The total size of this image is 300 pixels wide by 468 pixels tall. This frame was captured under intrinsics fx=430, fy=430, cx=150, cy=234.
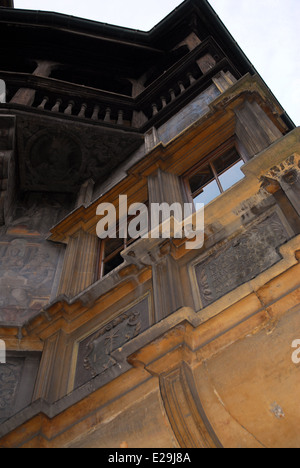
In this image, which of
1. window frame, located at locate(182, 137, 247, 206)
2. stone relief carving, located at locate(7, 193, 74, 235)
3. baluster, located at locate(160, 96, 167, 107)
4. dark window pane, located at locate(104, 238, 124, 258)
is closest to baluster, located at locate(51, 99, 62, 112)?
stone relief carving, located at locate(7, 193, 74, 235)

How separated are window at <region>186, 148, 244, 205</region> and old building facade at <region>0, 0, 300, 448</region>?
0.02m

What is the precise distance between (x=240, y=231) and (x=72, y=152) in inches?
197

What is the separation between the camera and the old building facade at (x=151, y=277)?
9.57ft

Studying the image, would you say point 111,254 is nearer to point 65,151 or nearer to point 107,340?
point 107,340

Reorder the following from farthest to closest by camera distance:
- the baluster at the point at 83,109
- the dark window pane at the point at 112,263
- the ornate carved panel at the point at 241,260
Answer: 1. the baluster at the point at 83,109
2. the dark window pane at the point at 112,263
3. the ornate carved panel at the point at 241,260

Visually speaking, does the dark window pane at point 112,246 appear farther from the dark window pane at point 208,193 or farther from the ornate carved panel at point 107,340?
the ornate carved panel at point 107,340

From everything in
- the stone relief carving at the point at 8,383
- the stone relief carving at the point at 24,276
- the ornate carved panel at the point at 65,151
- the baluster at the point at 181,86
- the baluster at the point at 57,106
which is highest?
the baluster at the point at 181,86

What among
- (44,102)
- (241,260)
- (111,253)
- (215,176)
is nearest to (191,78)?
(44,102)

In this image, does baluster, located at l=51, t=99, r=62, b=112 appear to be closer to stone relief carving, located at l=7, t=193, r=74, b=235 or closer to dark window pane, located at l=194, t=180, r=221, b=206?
stone relief carving, located at l=7, t=193, r=74, b=235

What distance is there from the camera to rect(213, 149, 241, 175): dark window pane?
229 inches

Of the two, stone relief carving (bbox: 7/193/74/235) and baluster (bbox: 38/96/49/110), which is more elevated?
baluster (bbox: 38/96/49/110)

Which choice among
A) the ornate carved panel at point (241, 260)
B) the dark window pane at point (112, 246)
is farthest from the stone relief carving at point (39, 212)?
the ornate carved panel at point (241, 260)

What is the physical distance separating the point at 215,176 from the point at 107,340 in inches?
107

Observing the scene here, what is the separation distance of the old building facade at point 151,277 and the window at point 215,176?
0.8 inches
